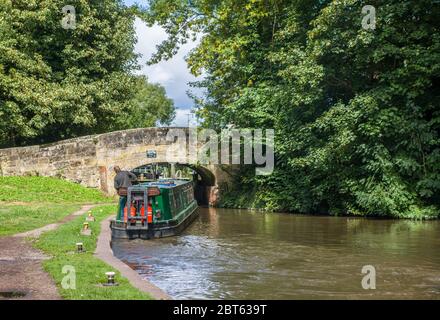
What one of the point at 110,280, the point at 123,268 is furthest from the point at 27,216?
the point at 110,280

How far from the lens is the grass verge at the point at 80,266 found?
21.3 ft

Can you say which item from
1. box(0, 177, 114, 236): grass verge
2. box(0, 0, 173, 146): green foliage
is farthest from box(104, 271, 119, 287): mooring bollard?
box(0, 0, 173, 146): green foliage

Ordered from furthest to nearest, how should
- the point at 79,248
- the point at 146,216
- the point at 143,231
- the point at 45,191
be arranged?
the point at 45,191 → the point at 146,216 → the point at 143,231 → the point at 79,248

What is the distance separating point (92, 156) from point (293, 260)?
594 inches

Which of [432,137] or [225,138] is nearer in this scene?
[432,137]

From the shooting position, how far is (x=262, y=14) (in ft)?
64.7

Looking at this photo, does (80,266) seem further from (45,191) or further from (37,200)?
(45,191)

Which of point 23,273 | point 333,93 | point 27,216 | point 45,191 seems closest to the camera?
point 23,273

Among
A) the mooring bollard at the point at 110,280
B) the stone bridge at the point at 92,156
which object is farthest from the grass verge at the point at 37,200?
the mooring bollard at the point at 110,280

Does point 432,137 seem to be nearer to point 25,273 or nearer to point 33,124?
point 25,273

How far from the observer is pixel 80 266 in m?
8.24
